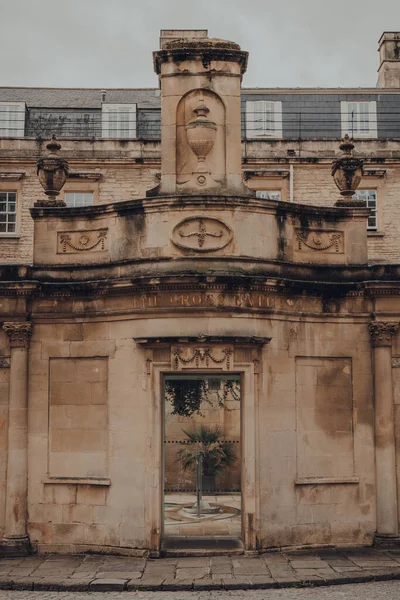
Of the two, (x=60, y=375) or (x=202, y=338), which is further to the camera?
(x=60, y=375)

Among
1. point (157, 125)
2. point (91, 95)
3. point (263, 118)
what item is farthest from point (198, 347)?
point (91, 95)

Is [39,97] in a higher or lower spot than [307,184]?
higher

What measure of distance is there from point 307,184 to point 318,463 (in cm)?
1799

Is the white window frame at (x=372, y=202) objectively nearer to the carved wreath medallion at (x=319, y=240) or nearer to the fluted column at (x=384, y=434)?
the carved wreath medallion at (x=319, y=240)

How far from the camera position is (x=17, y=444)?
15.1m

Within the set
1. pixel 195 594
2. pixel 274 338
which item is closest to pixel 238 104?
pixel 274 338

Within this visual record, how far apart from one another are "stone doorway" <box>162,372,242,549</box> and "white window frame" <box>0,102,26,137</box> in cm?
1540

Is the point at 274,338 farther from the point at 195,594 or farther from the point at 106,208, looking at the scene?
the point at 195,594

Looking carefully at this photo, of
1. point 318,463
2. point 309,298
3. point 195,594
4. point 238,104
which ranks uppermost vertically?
point 238,104

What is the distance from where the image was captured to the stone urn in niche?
50.7ft

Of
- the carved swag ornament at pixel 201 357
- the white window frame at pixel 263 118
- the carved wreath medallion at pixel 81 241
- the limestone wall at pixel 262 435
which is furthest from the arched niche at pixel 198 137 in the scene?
the white window frame at pixel 263 118

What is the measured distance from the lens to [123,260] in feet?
49.8

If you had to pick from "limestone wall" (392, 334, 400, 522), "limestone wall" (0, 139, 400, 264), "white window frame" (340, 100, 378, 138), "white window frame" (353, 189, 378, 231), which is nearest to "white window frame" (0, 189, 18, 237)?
"limestone wall" (0, 139, 400, 264)

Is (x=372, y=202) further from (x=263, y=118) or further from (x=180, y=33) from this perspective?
(x=180, y=33)
